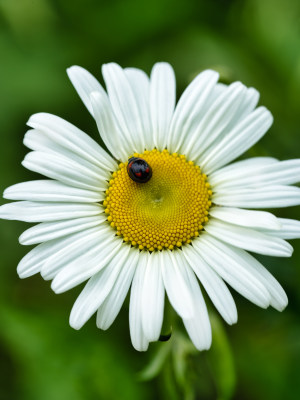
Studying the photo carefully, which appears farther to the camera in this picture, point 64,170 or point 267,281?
point 64,170

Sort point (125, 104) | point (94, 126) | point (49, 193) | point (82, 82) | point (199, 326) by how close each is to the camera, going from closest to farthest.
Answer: point (199, 326), point (49, 193), point (82, 82), point (125, 104), point (94, 126)

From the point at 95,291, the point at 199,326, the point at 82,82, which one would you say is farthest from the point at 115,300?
the point at 82,82

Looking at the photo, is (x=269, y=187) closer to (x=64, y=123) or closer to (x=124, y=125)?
(x=124, y=125)

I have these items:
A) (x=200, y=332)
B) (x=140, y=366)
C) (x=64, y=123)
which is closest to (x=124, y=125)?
(x=64, y=123)

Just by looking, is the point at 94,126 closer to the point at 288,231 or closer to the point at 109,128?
the point at 109,128

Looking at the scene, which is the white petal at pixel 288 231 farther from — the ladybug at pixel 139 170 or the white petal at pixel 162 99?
the white petal at pixel 162 99

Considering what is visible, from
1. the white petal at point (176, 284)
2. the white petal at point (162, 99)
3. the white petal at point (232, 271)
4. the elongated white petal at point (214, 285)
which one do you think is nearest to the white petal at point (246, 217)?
the white petal at point (232, 271)
